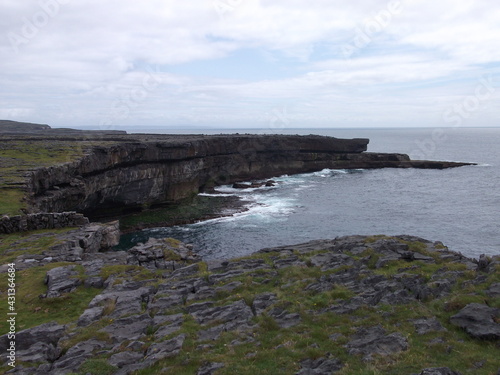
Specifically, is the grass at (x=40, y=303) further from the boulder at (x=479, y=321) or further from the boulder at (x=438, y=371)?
the boulder at (x=479, y=321)

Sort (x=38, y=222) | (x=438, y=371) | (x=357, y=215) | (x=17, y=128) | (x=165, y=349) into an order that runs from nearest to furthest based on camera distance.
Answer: (x=438, y=371) → (x=165, y=349) → (x=38, y=222) → (x=357, y=215) → (x=17, y=128)

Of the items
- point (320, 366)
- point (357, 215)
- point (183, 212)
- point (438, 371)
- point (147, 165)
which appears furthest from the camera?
point (147, 165)

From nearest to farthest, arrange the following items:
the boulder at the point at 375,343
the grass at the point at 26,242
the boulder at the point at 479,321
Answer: the boulder at the point at 375,343 < the boulder at the point at 479,321 < the grass at the point at 26,242

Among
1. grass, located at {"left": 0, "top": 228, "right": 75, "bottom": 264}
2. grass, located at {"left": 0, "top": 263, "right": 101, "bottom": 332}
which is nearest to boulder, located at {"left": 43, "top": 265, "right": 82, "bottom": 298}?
grass, located at {"left": 0, "top": 263, "right": 101, "bottom": 332}

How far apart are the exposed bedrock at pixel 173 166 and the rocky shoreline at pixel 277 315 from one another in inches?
918

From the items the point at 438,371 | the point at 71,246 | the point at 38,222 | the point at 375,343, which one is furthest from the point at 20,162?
the point at 438,371

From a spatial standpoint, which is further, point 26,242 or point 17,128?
point 17,128

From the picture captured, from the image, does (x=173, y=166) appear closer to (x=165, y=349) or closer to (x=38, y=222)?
(x=38, y=222)

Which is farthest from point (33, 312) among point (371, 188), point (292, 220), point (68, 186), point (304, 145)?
point (304, 145)

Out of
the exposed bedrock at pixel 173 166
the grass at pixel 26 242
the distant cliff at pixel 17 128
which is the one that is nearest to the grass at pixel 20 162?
the exposed bedrock at pixel 173 166

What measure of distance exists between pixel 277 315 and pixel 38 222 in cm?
2550

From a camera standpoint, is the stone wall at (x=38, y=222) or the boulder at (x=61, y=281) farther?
the stone wall at (x=38, y=222)

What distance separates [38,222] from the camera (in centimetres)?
3350

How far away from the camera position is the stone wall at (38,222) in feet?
104
